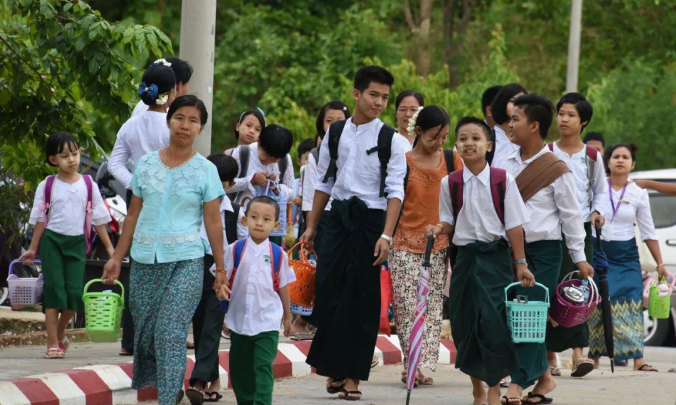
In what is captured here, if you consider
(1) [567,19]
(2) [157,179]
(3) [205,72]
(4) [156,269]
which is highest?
(1) [567,19]

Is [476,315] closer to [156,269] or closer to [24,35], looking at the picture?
[156,269]

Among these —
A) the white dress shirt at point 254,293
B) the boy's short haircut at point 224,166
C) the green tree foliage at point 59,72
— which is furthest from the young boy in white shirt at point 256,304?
the green tree foliage at point 59,72

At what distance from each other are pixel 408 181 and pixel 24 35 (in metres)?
3.11

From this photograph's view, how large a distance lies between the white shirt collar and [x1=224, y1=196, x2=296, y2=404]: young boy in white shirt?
1204 mm

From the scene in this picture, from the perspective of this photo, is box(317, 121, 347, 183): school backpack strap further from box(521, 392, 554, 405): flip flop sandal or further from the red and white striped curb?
box(521, 392, 554, 405): flip flop sandal

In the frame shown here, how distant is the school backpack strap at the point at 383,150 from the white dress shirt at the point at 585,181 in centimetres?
172

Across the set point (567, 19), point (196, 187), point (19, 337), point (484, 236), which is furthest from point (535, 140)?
point (567, 19)

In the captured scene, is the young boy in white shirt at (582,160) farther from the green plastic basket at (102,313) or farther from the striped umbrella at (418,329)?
the green plastic basket at (102,313)

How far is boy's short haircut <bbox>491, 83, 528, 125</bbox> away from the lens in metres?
10.2

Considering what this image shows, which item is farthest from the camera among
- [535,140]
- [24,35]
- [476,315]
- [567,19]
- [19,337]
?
[567,19]

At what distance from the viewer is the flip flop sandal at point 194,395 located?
8398mm

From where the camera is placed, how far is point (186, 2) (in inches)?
427

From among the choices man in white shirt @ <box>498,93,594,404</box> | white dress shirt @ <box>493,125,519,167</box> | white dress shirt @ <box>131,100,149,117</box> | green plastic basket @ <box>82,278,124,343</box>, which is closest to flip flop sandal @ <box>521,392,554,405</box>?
man in white shirt @ <box>498,93,594,404</box>

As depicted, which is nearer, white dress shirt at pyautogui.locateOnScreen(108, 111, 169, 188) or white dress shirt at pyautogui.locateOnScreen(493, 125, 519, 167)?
white dress shirt at pyautogui.locateOnScreen(108, 111, 169, 188)
